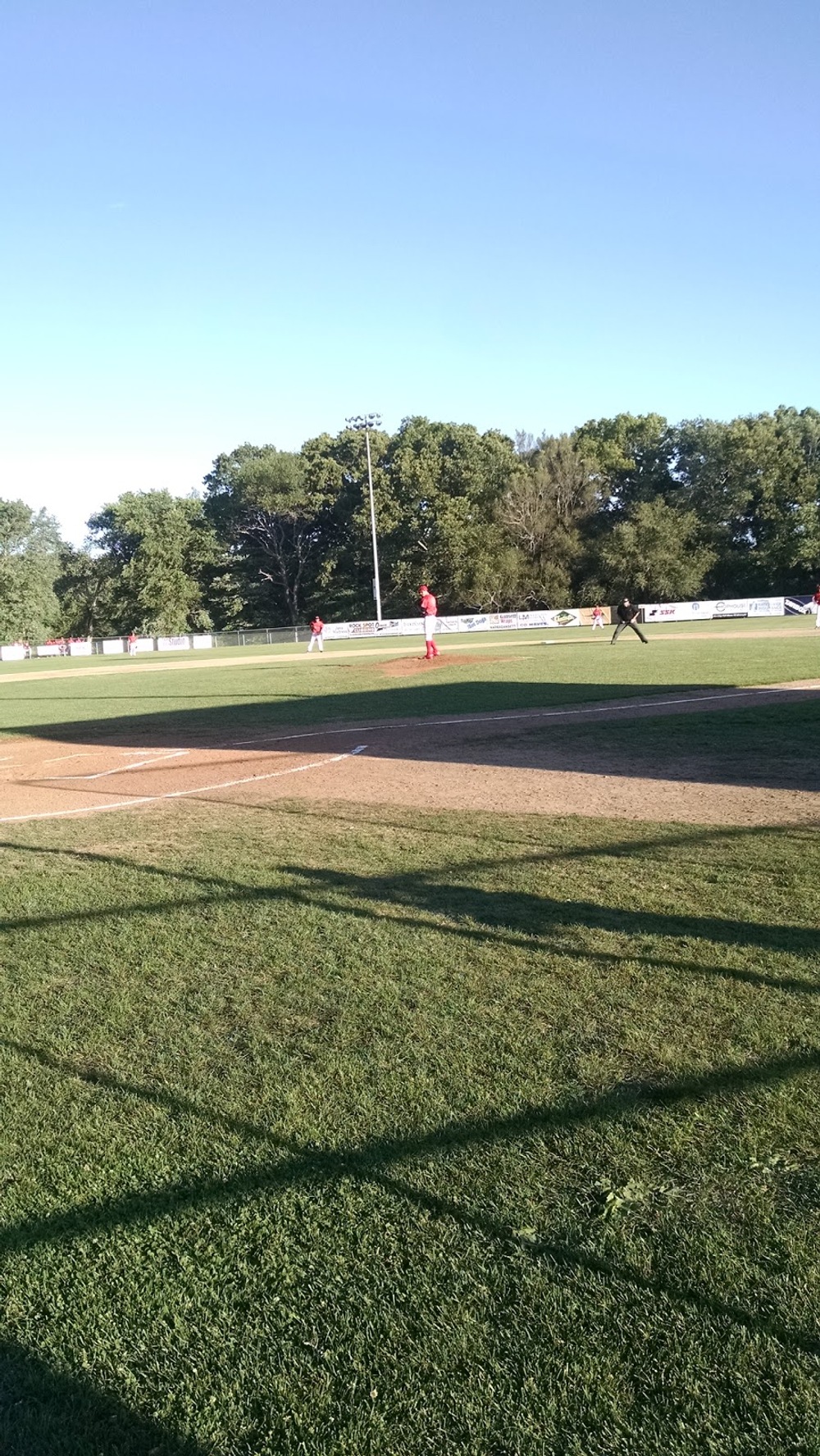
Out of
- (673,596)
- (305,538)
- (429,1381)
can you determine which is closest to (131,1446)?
(429,1381)

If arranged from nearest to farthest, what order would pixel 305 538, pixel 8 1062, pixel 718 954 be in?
1. pixel 8 1062
2. pixel 718 954
3. pixel 305 538

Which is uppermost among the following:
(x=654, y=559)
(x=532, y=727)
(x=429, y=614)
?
(x=654, y=559)

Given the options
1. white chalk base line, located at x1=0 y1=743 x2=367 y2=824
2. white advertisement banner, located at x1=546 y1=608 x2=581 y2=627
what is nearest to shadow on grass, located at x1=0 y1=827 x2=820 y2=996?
white chalk base line, located at x1=0 y1=743 x2=367 y2=824

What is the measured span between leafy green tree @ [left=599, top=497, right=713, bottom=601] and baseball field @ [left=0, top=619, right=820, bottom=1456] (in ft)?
216

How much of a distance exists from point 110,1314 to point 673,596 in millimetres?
72193

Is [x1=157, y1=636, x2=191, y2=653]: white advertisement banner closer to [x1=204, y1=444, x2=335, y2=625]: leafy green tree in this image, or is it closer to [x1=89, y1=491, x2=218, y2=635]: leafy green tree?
[x1=89, y1=491, x2=218, y2=635]: leafy green tree

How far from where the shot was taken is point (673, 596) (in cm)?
7119

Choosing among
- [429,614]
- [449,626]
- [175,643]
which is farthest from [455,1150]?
[175,643]

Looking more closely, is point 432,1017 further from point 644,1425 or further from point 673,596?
point 673,596

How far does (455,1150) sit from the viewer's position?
3.10 m

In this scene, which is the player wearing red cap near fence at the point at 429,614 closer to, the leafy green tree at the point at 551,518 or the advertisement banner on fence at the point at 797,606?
the advertisement banner on fence at the point at 797,606

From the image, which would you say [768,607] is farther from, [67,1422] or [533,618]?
[67,1422]

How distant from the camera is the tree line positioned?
72.2 m

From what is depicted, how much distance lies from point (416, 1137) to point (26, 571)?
256ft
